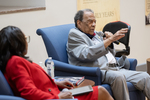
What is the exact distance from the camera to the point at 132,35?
5297mm

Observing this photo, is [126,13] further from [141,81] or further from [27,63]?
[27,63]

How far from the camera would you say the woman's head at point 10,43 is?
6.07 feet

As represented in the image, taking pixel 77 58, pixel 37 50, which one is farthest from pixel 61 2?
pixel 77 58

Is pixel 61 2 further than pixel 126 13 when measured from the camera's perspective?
No

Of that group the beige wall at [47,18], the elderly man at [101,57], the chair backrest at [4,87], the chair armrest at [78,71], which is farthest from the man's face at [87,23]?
the chair backrest at [4,87]

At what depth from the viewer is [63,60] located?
3125mm

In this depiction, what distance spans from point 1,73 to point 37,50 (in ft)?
6.45

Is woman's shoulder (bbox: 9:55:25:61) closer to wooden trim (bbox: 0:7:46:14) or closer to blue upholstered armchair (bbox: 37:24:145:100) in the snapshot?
blue upholstered armchair (bbox: 37:24:145:100)

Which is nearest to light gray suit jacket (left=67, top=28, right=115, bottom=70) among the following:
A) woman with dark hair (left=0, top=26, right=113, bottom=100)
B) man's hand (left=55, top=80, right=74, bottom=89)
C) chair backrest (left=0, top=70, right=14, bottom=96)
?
man's hand (left=55, top=80, right=74, bottom=89)

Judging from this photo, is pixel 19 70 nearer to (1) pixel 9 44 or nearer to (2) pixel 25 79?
(2) pixel 25 79

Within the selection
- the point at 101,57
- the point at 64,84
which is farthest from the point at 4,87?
the point at 101,57

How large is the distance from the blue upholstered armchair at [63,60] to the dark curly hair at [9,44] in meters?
1.03

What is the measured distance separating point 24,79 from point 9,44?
0.29 m

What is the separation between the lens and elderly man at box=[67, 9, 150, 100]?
2.80 metres
